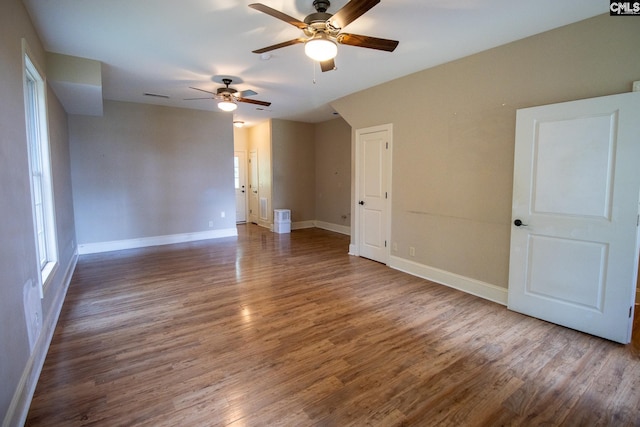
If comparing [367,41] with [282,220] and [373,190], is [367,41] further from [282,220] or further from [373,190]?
[282,220]

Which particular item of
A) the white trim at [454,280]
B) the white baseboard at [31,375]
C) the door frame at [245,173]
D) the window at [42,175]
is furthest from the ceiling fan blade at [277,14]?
the door frame at [245,173]

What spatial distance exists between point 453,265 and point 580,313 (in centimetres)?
133

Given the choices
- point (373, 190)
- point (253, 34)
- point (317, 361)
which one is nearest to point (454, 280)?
point (373, 190)

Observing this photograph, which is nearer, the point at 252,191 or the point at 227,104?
the point at 227,104

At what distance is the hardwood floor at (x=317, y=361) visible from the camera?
1.86 metres

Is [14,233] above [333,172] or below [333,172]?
below

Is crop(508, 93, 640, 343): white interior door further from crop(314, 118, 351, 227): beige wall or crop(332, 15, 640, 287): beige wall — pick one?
crop(314, 118, 351, 227): beige wall

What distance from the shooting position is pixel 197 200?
6.71 metres

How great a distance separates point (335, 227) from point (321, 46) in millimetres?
5587

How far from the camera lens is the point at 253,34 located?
3055 mm

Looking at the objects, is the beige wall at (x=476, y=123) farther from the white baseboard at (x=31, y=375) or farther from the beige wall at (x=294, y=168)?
the white baseboard at (x=31, y=375)

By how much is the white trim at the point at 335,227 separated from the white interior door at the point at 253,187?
74.6 inches

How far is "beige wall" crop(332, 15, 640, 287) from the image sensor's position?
8.90 feet

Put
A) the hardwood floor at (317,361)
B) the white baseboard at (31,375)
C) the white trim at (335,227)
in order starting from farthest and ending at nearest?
the white trim at (335,227)
the hardwood floor at (317,361)
the white baseboard at (31,375)
